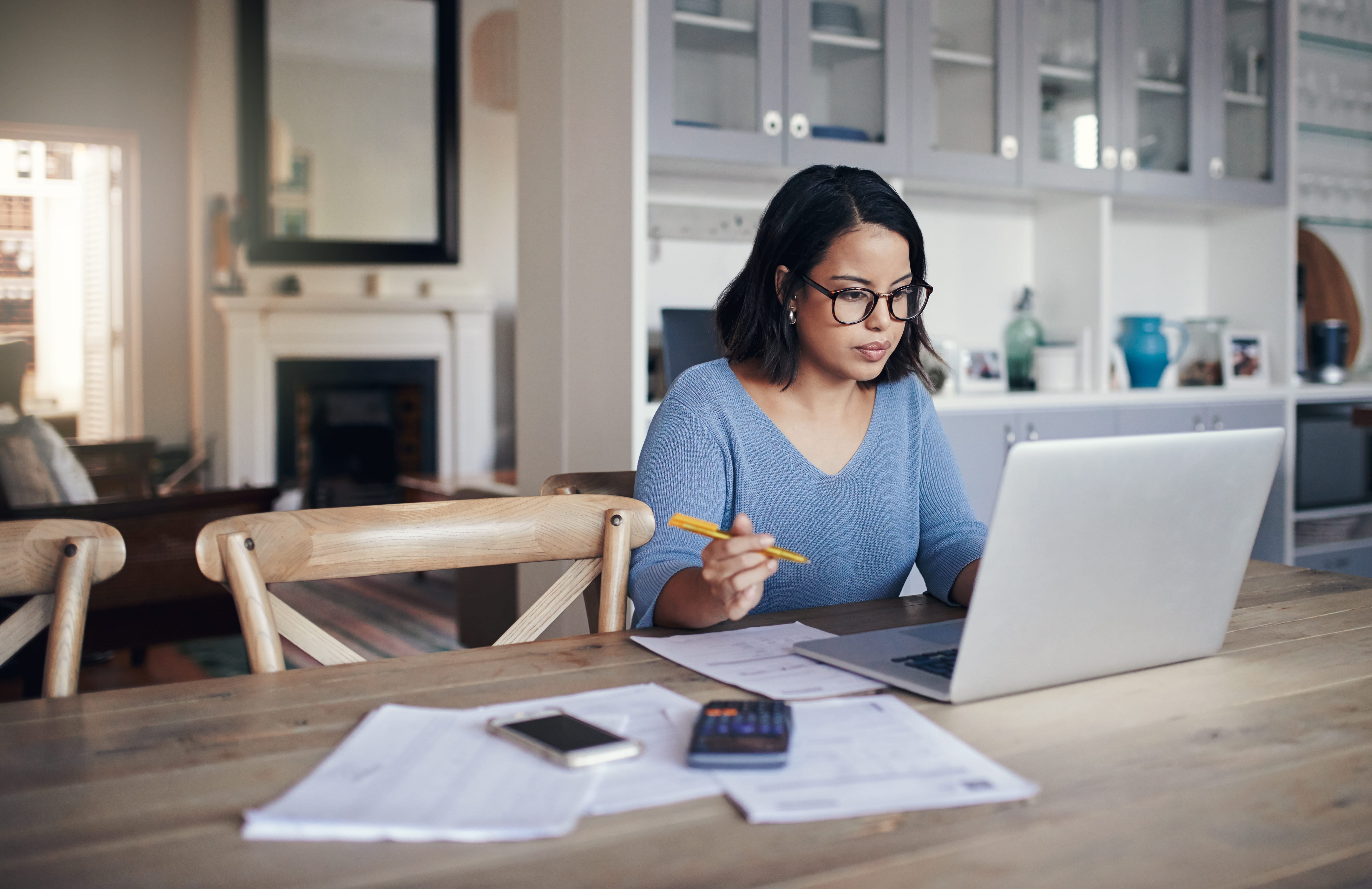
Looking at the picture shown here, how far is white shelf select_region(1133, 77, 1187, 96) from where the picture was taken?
3.52 metres

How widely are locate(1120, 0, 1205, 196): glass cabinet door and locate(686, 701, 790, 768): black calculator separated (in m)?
3.16

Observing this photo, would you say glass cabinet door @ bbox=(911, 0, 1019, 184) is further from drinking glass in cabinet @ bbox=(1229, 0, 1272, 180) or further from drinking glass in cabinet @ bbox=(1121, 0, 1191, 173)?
drinking glass in cabinet @ bbox=(1229, 0, 1272, 180)

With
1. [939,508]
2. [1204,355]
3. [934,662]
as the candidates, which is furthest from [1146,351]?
[934,662]

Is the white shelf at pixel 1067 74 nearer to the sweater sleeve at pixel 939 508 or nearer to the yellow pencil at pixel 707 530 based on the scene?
the sweater sleeve at pixel 939 508

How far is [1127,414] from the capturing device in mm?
3377

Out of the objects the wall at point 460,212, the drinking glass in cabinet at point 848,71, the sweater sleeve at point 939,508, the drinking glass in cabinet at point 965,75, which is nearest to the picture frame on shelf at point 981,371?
the drinking glass in cabinet at point 965,75

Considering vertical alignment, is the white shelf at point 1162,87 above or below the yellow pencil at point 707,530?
above

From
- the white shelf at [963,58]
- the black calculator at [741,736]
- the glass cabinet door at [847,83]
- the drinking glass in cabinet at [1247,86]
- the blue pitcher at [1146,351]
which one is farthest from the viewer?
the drinking glass in cabinet at [1247,86]

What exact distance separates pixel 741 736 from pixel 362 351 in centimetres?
583

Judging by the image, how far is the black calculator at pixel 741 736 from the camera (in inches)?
27.3

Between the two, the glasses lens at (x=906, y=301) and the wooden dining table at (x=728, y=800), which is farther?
the glasses lens at (x=906, y=301)

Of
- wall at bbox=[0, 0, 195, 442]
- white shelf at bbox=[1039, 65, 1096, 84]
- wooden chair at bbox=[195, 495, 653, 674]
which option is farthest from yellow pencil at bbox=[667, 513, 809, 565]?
wall at bbox=[0, 0, 195, 442]

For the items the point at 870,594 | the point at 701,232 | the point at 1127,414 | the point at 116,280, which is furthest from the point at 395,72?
the point at 870,594

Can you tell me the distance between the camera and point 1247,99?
12.2ft
